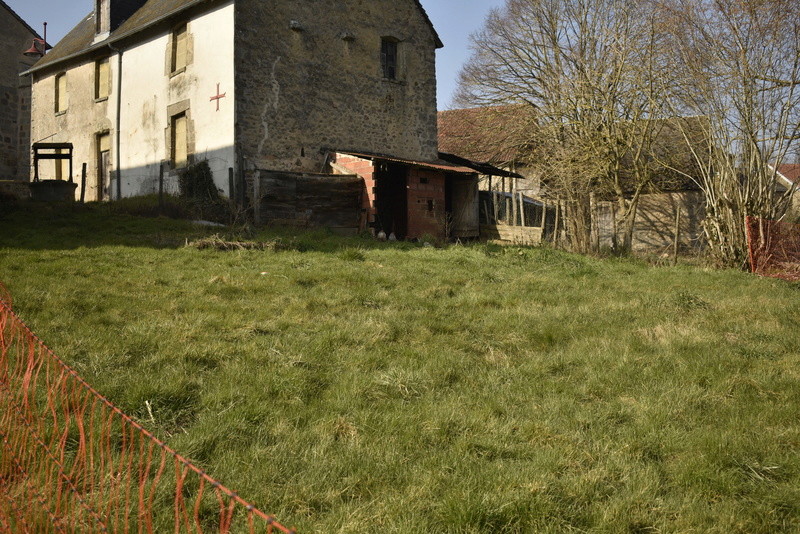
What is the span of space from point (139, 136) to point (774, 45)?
17041 millimetres

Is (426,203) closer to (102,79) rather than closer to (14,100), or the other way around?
(102,79)

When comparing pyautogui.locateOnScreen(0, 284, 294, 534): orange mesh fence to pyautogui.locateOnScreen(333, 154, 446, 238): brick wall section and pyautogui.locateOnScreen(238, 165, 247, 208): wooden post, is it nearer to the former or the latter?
pyautogui.locateOnScreen(238, 165, 247, 208): wooden post

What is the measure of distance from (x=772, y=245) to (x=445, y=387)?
1031 cm

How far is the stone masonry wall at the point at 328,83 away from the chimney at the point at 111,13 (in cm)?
752

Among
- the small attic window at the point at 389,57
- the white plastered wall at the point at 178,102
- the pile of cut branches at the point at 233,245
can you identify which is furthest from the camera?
the small attic window at the point at 389,57

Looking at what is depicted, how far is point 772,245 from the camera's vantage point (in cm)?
1232

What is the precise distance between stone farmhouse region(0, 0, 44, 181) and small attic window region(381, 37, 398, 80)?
14080mm

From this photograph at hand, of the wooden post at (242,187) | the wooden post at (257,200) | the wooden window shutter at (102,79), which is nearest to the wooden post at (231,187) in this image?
the wooden post at (242,187)

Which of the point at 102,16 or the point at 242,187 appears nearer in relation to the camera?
the point at 242,187

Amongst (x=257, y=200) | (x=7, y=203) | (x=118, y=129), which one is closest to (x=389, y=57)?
(x=257, y=200)

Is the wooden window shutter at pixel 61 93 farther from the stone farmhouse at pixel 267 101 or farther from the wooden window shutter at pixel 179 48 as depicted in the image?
the wooden window shutter at pixel 179 48

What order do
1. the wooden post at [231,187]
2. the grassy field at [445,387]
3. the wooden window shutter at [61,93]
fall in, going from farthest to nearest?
the wooden window shutter at [61,93] < the wooden post at [231,187] < the grassy field at [445,387]

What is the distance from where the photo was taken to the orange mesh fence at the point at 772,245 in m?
12.2

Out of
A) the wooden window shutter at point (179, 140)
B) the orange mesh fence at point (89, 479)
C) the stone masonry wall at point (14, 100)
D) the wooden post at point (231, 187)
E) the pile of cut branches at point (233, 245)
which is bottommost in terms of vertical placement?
the orange mesh fence at point (89, 479)
